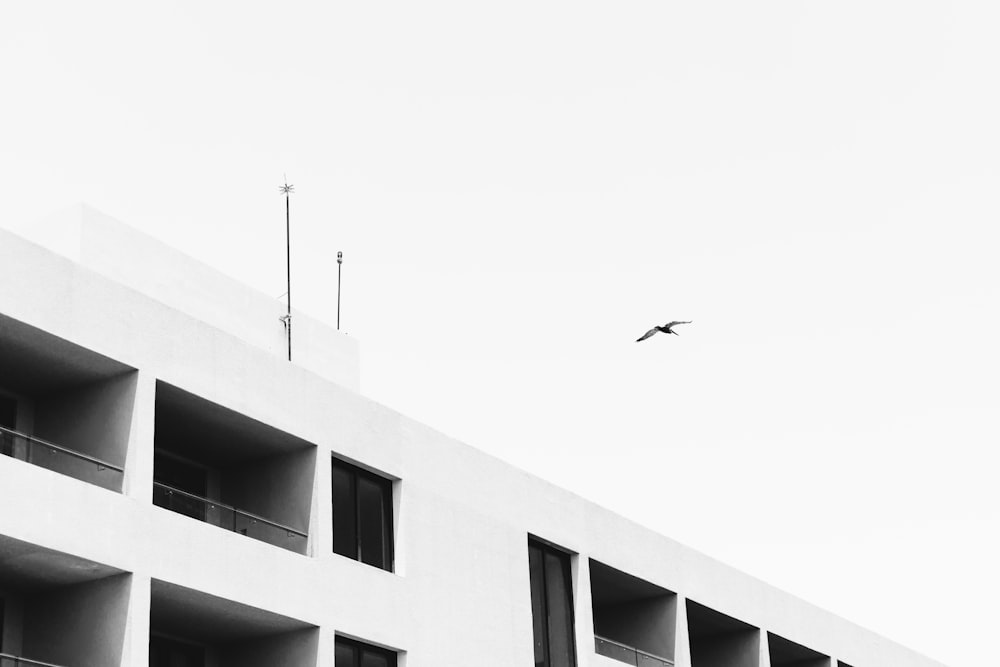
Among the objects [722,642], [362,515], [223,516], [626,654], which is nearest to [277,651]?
[223,516]

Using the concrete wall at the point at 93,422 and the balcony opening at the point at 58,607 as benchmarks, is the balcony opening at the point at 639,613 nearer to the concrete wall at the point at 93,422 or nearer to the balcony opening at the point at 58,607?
the concrete wall at the point at 93,422

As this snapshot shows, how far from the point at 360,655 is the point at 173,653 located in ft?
10.6

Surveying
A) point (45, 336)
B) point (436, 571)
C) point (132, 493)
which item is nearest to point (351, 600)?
point (436, 571)

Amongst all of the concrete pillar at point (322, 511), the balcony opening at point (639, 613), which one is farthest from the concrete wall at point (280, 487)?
the balcony opening at point (639, 613)

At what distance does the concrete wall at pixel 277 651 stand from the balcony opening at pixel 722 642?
1422 cm

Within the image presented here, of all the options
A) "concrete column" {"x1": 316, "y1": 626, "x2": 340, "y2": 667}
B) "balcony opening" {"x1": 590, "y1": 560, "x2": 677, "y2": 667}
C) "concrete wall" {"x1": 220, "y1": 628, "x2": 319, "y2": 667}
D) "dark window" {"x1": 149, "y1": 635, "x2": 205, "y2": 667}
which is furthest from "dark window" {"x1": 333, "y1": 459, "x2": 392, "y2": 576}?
"balcony opening" {"x1": 590, "y1": 560, "x2": 677, "y2": 667}

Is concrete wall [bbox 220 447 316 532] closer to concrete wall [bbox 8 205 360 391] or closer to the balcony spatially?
concrete wall [bbox 8 205 360 391]

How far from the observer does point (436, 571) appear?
101 feet

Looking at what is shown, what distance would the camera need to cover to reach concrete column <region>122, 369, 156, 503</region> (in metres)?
25.4

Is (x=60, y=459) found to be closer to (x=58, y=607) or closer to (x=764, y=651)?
(x=58, y=607)

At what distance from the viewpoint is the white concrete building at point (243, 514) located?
81.1ft

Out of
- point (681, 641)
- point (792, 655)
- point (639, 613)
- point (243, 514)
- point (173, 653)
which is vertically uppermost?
point (792, 655)

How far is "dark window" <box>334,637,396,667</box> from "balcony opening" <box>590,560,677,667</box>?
7938mm

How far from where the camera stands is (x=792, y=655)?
42.9 m
